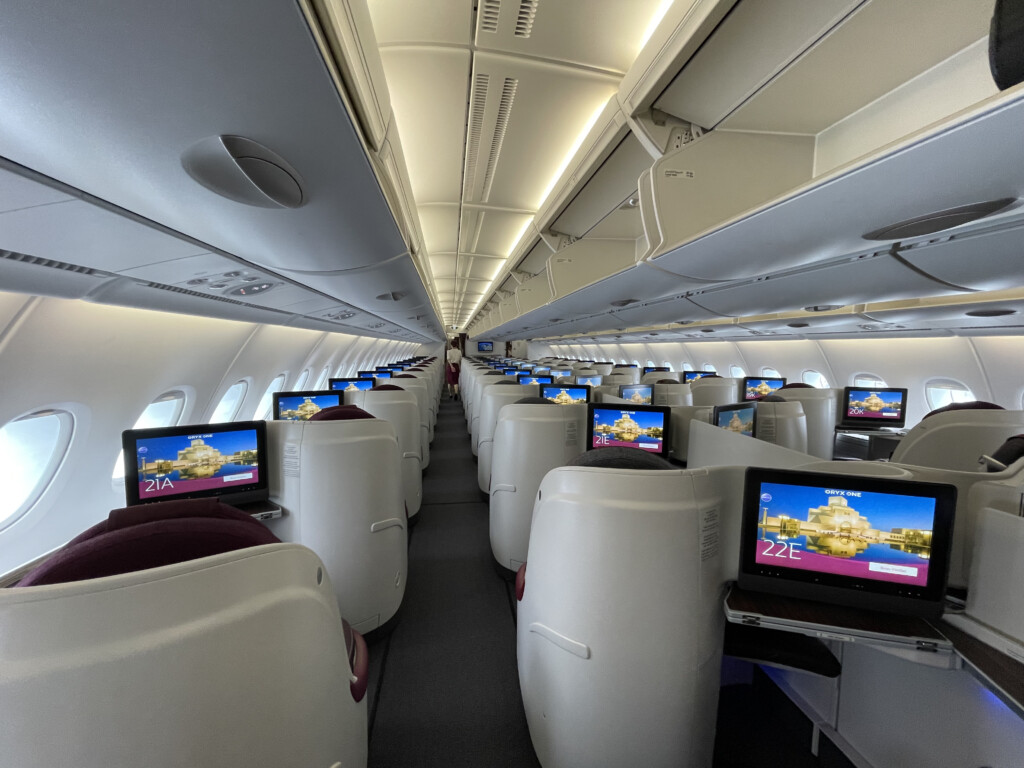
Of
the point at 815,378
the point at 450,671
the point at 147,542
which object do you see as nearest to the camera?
the point at 147,542

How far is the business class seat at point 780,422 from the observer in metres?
4.62

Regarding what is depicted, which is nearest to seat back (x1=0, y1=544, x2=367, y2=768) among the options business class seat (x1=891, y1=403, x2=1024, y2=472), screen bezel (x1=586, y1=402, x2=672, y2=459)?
screen bezel (x1=586, y1=402, x2=672, y2=459)

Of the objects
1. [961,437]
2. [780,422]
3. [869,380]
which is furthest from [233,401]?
[869,380]

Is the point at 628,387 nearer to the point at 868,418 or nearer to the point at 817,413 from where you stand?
the point at 817,413

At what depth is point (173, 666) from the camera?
33.8 inches

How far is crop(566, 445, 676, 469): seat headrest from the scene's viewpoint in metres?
2.30

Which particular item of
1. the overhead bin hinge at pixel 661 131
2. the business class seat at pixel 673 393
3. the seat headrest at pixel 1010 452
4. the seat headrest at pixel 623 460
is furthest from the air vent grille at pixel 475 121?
the business class seat at pixel 673 393

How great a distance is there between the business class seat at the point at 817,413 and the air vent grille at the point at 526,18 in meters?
5.92

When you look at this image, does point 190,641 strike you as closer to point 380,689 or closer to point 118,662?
point 118,662

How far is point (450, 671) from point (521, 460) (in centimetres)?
171

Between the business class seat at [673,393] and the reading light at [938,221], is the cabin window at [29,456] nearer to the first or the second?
the reading light at [938,221]

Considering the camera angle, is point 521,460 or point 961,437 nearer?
point 961,437

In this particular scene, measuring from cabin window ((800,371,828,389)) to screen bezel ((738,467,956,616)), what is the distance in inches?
434

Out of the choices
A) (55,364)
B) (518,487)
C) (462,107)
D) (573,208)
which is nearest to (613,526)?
(518,487)
